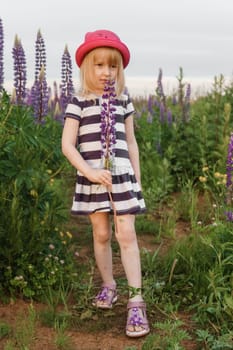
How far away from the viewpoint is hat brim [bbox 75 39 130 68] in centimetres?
364

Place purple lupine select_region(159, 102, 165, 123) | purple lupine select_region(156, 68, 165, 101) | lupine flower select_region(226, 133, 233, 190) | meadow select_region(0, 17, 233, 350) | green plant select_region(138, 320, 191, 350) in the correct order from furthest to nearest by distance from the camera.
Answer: purple lupine select_region(156, 68, 165, 101) < purple lupine select_region(159, 102, 165, 123) < lupine flower select_region(226, 133, 233, 190) < meadow select_region(0, 17, 233, 350) < green plant select_region(138, 320, 191, 350)

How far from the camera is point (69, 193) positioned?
650cm

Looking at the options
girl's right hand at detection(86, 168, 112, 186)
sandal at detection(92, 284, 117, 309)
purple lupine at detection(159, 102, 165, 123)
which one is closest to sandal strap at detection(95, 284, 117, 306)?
sandal at detection(92, 284, 117, 309)

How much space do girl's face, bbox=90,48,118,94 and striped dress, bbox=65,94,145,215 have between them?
4.3 inches

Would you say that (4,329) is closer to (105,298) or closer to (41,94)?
(105,298)

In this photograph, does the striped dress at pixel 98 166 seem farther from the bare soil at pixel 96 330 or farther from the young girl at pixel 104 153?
the bare soil at pixel 96 330

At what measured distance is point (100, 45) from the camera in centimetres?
366

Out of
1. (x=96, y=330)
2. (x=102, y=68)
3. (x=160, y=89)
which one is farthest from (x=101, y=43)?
(x=160, y=89)

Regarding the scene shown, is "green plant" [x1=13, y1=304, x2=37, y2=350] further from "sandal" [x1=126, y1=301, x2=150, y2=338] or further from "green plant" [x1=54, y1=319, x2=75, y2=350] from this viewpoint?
"sandal" [x1=126, y1=301, x2=150, y2=338]

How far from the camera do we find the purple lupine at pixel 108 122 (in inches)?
139

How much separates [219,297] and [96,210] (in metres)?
0.86

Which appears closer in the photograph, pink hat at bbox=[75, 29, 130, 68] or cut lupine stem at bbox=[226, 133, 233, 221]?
pink hat at bbox=[75, 29, 130, 68]

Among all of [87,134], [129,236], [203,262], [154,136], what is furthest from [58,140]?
[154,136]

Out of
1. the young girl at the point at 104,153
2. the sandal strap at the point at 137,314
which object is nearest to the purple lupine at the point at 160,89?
the young girl at the point at 104,153
